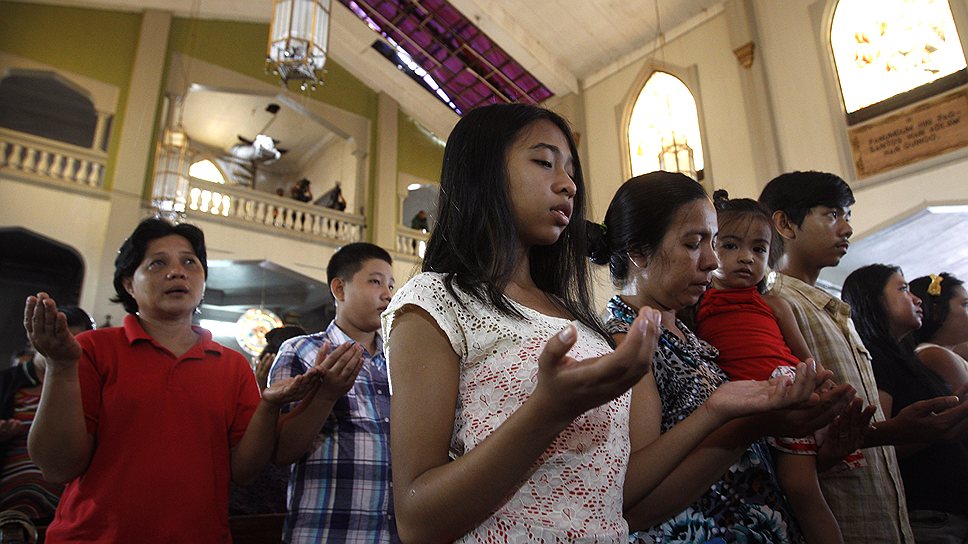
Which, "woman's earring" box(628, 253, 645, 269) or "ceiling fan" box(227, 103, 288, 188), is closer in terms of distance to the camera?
"woman's earring" box(628, 253, 645, 269)

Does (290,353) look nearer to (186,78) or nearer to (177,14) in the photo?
(186,78)

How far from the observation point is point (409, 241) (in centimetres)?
1052

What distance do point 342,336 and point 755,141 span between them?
604cm

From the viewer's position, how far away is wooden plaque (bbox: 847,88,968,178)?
17.9ft

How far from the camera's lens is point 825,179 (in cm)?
212

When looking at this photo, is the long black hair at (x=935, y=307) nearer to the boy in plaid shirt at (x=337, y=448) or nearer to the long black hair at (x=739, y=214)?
the long black hair at (x=739, y=214)

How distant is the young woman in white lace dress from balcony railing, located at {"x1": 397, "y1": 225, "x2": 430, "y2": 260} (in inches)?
361

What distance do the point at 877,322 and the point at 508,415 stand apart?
217cm

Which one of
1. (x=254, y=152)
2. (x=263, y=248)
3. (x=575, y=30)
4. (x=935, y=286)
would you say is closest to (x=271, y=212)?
(x=263, y=248)

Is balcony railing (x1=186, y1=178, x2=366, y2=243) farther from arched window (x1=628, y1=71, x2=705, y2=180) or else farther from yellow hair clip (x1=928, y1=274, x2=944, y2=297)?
yellow hair clip (x1=928, y1=274, x2=944, y2=297)

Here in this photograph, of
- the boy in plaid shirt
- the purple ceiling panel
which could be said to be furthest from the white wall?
the boy in plaid shirt

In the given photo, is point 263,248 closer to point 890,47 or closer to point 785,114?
point 785,114

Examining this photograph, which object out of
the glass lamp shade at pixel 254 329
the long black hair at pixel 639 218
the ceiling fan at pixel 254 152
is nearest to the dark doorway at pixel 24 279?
the glass lamp shade at pixel 254 329

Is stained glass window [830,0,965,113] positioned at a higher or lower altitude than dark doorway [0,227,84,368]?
higher
